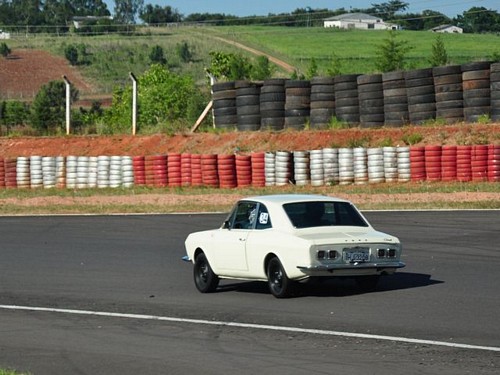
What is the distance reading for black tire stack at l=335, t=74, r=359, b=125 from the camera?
126ft

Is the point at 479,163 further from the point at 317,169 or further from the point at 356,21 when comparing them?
the point at 356,21

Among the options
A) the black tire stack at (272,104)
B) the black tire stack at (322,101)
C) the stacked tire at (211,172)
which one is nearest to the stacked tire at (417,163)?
the stacked tire at (211,172)

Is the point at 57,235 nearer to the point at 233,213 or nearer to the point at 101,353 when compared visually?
the point at 233,213

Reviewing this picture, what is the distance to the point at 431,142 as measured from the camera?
1425 inches

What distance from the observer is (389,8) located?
183m

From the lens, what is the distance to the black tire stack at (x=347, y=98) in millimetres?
38312

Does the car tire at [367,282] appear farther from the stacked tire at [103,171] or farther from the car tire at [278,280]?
the stacked tire at [103,171]

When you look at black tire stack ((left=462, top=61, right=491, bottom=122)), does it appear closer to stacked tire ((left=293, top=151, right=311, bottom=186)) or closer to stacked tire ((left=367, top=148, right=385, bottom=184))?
stacked tire ((left=367, top=148, right=385, bottom=184))

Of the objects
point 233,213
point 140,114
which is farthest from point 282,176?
point 140,114

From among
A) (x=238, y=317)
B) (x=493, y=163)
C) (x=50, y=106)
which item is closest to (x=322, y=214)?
(x=238, y=317)

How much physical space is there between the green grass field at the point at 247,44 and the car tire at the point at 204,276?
284 feet

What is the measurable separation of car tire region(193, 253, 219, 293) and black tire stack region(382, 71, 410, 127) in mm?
21847

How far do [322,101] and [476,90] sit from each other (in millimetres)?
5779

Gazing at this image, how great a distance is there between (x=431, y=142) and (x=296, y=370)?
2697 cm
